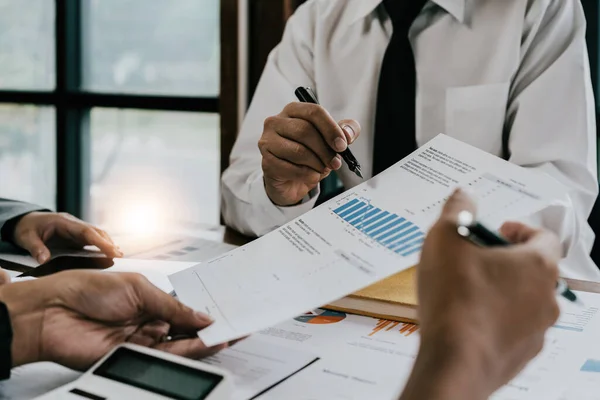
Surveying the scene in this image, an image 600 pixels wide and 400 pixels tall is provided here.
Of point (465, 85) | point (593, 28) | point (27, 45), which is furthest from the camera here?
point (27, 45)

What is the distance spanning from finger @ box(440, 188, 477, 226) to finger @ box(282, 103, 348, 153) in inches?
17.2

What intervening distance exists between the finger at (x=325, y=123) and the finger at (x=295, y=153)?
5 cm

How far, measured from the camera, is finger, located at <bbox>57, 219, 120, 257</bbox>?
3.43 ft

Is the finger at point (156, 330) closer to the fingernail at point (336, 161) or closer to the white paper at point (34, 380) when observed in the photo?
the white paper at point (34, 380)

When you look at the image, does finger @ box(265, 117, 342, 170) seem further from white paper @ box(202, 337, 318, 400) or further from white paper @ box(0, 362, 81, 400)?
white paper @ box(0, 362, 81, 400)

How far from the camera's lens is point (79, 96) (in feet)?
8.45

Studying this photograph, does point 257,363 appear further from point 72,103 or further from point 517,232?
point 72,103

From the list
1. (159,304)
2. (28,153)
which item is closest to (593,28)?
(159,304)

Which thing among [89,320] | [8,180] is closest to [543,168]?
[89,320]

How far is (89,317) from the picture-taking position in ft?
2.14

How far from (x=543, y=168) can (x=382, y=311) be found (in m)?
0.58

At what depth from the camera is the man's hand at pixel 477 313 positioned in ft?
1.49

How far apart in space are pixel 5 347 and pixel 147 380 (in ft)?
0.44

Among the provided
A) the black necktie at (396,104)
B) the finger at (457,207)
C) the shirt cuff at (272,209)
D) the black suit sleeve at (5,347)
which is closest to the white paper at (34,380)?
the black suit sleeve at (5,347)
